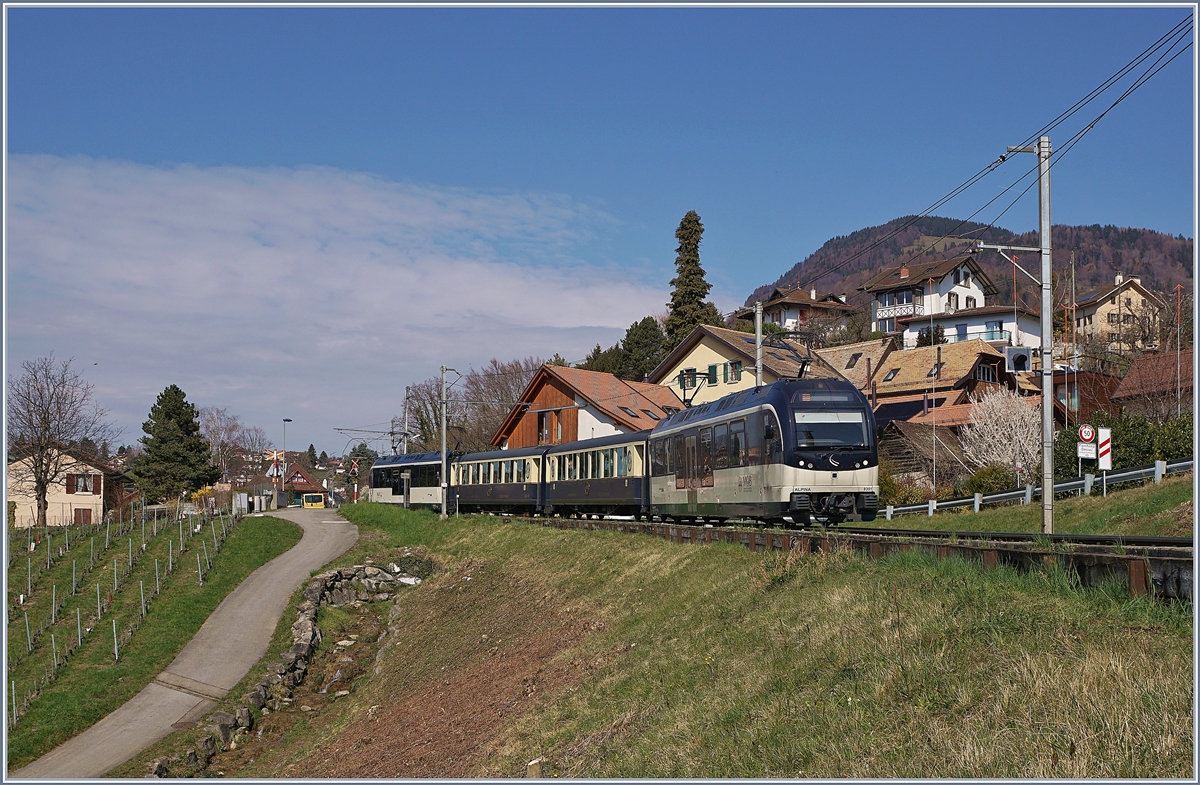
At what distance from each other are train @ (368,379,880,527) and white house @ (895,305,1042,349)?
5867 cm

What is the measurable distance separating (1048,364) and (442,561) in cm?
2525

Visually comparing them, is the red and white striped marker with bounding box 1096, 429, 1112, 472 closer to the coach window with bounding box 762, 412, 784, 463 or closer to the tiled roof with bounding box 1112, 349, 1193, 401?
the coach window with bounding box 762, 412, 784, 463

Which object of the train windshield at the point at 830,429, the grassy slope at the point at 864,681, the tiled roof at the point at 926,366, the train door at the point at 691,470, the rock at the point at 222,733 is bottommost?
the rock at the point at 222,733

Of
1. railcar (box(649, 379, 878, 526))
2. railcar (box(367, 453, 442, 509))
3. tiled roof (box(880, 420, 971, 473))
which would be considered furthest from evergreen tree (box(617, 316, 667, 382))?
railcar (box(649, 379, 878, 526))

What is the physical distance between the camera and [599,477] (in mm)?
37312

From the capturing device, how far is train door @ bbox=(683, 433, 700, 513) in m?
27.0

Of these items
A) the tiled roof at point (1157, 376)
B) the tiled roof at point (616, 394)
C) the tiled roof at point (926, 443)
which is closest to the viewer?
the tiled roof at point (1157, 376)

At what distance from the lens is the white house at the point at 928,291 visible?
98812 mm

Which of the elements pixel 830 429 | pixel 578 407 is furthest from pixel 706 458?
pixel 578 407

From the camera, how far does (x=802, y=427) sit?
21.3 m

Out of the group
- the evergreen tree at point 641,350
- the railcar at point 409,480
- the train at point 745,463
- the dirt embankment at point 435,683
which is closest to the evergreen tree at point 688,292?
the evergreen tree at point 641,350

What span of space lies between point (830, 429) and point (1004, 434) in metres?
28.1

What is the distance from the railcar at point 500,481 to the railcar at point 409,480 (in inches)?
43.1

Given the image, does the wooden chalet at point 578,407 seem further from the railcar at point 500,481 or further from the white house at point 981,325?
the white house at point 981,325
